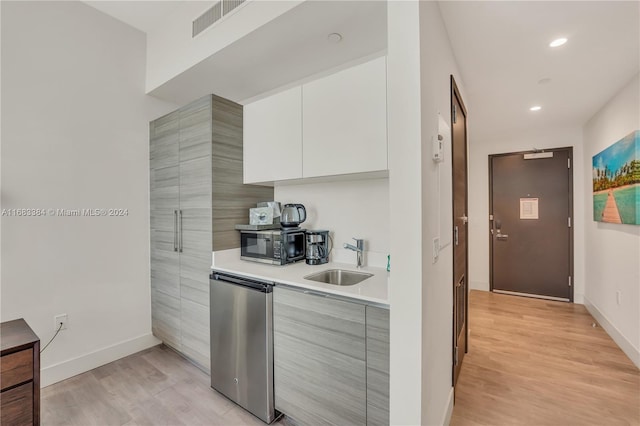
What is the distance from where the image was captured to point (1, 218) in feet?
6.53

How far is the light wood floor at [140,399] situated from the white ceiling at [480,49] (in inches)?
99.2

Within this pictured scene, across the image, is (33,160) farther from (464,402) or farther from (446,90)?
(464,402)

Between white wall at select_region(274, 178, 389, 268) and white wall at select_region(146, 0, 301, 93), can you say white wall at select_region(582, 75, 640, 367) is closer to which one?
white wall at select_region(274, 178, 389, 268)

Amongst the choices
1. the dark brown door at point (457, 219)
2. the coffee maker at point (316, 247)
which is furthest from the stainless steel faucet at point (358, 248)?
the dark brown door at point (457, 219)

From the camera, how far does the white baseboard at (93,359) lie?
216 cm

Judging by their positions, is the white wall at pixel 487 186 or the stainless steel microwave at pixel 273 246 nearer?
the stainless steel microwave at pixel 273 246

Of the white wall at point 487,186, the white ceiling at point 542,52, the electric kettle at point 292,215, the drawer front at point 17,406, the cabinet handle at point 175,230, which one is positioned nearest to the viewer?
the drawer front at point 17,406

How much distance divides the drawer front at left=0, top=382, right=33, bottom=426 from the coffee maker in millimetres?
1683

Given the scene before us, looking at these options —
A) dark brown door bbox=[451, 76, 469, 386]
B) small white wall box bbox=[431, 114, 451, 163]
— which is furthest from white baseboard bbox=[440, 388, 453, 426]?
small white wall box bbox=[431, 114, 451, 163]

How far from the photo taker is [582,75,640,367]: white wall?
2359 mm

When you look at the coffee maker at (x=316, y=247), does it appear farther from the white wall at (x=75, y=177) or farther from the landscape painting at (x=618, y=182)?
the landscape painting at (x=618, y=182)

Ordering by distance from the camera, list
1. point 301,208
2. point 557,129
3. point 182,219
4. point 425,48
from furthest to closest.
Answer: point 557,129, point 182,219, point 301,208, point 425,48

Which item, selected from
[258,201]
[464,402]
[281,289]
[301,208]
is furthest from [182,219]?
[464,402]

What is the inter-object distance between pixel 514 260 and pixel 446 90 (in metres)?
3.58
